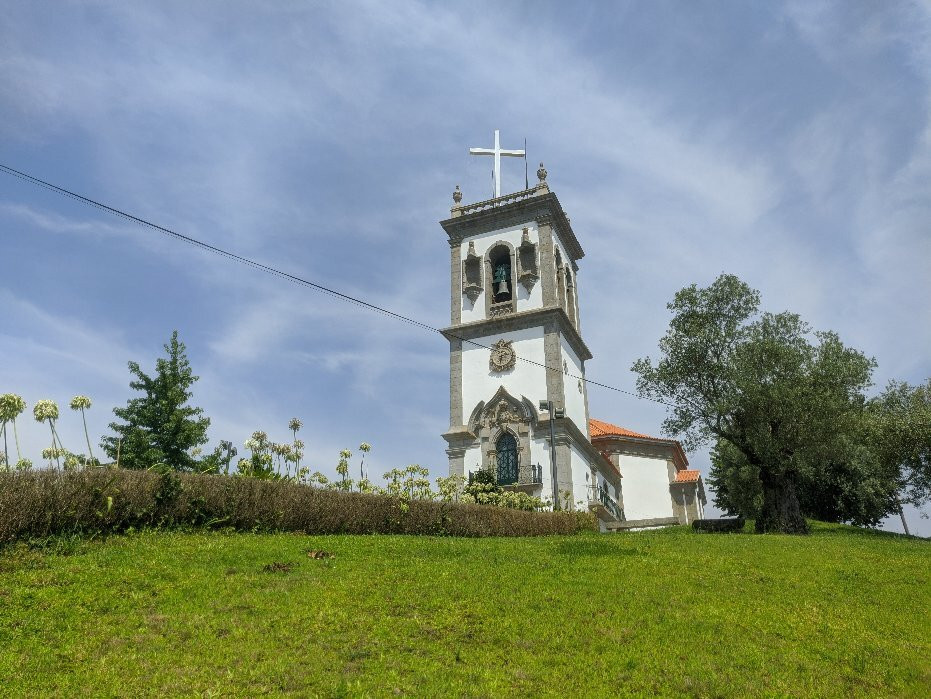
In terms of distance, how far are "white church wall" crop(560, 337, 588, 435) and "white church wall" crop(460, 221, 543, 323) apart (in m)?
2.50

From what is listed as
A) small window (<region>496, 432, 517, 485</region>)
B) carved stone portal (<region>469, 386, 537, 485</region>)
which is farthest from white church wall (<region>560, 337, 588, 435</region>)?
small window (<region>496, 432, 517, 485</region>)

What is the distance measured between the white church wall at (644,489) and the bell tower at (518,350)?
28.3ft

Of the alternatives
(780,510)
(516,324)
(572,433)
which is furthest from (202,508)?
(516,324)

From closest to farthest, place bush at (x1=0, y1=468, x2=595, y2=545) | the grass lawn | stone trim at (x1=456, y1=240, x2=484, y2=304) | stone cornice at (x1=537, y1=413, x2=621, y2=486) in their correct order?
the grass lawn < bush at (x1=0, y1=468, x2=595, y2=545) < stone cornice at (x1=537, y1=413, x2=621, y2=486) < stone trim at (x1=456, y1=240, x2=484, y2=304)

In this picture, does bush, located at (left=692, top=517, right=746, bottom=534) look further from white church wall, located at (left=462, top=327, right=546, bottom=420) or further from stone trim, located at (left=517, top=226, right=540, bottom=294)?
stone trim, located at (left=517, top=226, right=540, bottom=294)

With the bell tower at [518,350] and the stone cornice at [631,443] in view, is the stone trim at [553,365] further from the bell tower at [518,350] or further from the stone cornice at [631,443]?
the stone cornice at [631,443]

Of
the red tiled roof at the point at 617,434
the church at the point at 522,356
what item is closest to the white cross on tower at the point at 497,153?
the church at the point at 522,356

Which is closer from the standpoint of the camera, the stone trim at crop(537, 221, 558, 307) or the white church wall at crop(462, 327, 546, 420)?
the white church wall at crop(462, 327, 546, 420)

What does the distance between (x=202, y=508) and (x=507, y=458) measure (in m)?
20.1

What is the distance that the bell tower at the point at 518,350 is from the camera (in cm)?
3338

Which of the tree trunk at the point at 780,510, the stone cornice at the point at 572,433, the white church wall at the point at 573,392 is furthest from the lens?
the white church wall at the point at 573,392

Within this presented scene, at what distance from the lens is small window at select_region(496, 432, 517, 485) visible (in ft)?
109

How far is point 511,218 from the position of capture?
3853 cm

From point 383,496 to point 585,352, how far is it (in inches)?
907
